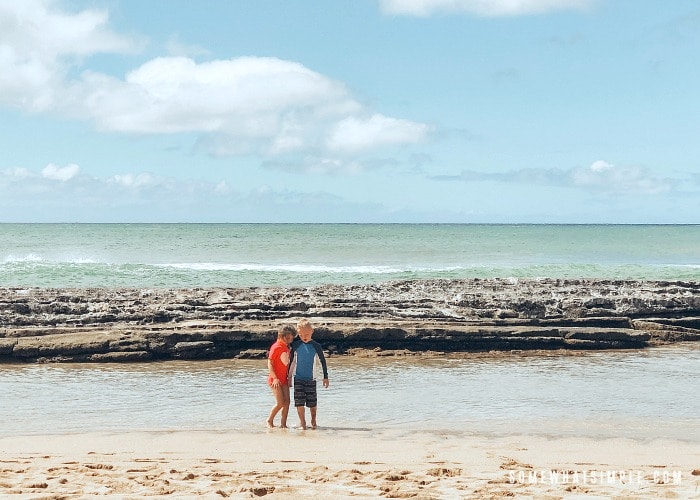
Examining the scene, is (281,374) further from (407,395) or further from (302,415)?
(407,395)

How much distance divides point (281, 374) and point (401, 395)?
2.51 meters

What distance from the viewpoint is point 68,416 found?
10.2 metres

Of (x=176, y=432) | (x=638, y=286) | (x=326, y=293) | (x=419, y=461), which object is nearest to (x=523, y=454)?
(x=419, y=461)

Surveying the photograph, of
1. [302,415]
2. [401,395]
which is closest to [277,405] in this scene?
[302,415]

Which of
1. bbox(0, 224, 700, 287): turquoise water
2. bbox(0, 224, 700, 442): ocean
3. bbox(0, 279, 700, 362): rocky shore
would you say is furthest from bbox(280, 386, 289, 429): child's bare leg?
bbox(0, 224, 700, 287): turquoise water

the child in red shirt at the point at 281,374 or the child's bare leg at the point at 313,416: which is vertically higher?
the child in red shirt at the point at 281,374

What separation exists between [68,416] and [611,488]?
6946mm

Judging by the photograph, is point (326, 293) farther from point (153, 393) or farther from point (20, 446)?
point (20, 446)

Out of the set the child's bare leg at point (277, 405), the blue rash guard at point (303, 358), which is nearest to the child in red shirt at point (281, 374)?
the child's bare leg at point (277, 405)

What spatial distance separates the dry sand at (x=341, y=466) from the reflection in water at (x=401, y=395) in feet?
2.19

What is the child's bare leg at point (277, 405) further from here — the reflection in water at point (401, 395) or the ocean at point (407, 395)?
the reflection in water at point (401, 395)

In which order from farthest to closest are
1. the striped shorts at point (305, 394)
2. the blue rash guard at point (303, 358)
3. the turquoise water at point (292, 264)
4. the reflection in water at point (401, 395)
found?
the turquoise water at point (292, 264), the reflection in water at point (401, 395), the blue rash guard at point (303, 358), the striped shorts at point (305, 394)

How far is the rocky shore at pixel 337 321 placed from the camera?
48.7 ft

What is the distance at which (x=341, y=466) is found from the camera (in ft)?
24.8
